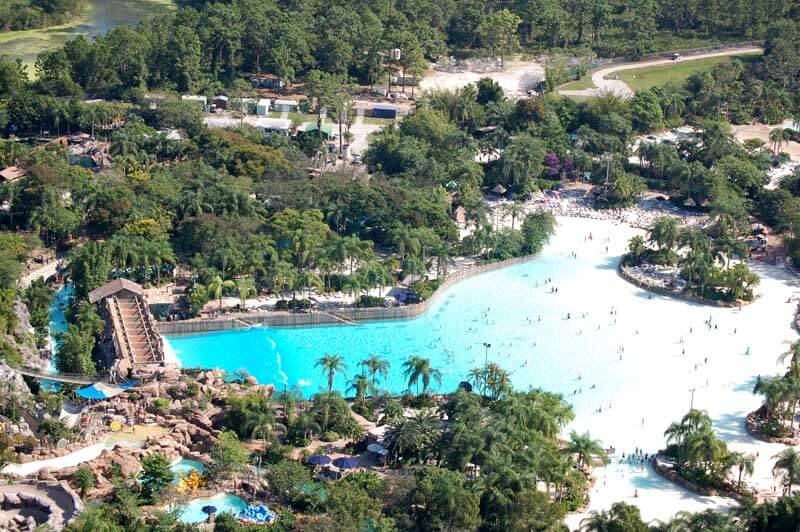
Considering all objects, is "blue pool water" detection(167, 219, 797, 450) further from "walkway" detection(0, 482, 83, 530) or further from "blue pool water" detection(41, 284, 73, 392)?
"walkway" detection(0, 482, 83, 530)

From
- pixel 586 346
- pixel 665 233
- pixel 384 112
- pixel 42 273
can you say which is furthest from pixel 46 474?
pixel 384 112

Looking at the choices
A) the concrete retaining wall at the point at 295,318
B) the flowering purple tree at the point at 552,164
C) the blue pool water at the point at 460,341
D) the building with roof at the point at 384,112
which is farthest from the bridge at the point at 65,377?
the building with roof at the point at 384,112

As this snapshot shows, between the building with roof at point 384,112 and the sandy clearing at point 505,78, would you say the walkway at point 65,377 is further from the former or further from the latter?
the sandy clearing at point 505,78

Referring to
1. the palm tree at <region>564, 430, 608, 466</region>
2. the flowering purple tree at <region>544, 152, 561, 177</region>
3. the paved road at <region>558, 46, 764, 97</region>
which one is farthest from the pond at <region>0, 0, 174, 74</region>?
the palm tree at <region>564, 430, 608, 466</region>

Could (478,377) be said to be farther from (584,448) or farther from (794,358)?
(794,358)

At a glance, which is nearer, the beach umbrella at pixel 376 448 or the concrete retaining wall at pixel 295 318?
the beach umbrella at pixel 376 448
